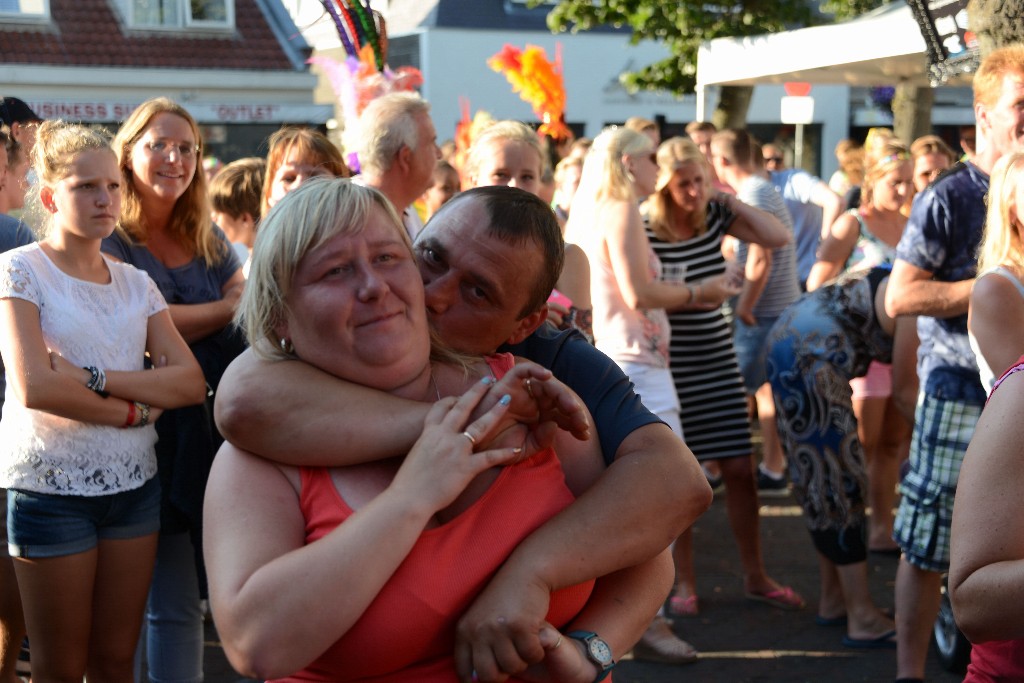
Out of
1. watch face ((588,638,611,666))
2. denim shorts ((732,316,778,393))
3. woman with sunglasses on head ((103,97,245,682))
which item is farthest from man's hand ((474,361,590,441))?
denim shorts ((732,316,778,393))

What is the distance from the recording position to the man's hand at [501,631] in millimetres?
1629

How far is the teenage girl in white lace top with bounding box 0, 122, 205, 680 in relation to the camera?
10.3ft

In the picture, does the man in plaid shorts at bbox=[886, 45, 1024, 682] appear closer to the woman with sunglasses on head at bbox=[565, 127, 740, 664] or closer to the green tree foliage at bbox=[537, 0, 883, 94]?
the woman with sunglasses on head at bbox=[565, 127, 740, 664]

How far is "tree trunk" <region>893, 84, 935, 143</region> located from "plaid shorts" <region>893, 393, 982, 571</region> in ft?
32.5

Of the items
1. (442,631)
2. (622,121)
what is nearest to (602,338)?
(442,631)

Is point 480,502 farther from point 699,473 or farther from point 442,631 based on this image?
point 699,473

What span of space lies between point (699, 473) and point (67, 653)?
2109 millimetres

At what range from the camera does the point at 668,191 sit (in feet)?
17.2

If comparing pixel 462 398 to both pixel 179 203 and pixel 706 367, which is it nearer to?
pixel 179 203

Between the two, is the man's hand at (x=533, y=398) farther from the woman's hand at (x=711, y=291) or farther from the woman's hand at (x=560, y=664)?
the woman's hand at (x=711, y=291)

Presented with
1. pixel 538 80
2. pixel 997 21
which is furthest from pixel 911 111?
pixel 997 21

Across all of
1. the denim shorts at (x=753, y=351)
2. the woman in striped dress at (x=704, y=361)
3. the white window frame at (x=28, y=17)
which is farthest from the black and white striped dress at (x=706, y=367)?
the white window frame at (x=28, y=17)

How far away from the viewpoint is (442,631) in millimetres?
1664

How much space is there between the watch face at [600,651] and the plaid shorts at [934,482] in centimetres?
220
